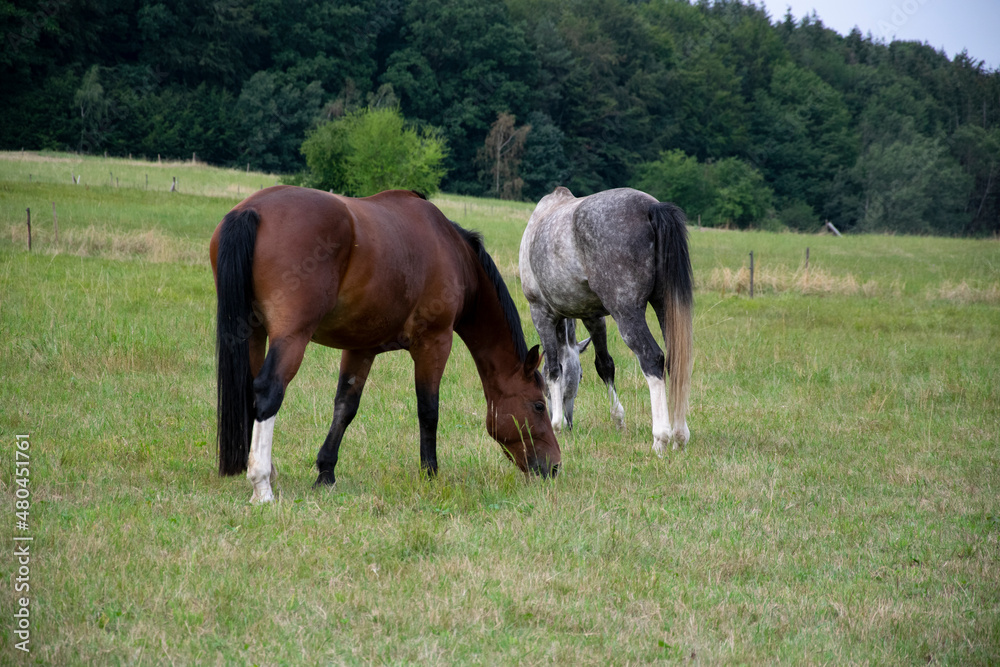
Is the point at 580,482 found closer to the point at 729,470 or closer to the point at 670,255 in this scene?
the point at 729,470

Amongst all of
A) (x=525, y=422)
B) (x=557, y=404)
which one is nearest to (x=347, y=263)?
(x=525, y=422)

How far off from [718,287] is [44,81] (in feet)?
188

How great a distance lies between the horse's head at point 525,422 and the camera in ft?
18.3

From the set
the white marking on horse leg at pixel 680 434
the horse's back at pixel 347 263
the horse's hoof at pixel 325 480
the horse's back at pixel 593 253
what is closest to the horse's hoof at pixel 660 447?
the white marking on horse leg at pixel 680 434

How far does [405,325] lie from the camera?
5297 mm

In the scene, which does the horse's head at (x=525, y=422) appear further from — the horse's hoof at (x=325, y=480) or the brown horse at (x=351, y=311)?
the horse's hoof at (x=325, y=480)

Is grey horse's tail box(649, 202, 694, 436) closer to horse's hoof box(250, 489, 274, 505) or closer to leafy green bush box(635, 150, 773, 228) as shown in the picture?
horse's hoof box(250, 489, 274, 505)

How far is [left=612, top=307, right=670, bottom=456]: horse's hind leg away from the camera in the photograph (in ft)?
20.6

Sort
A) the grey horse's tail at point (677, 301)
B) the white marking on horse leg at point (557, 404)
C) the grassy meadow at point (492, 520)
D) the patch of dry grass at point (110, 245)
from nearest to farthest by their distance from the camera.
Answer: the grassy meadow at point (492, 520) < the grey horse's tail at point (677, 301) < the white marking on horse leg at point (557, 404) < the patch of dry grass at point (110, 245)

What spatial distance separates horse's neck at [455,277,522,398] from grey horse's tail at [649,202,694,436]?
1.26 metres

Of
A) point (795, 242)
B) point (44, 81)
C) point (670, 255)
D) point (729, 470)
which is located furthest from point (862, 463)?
point (44, 81)

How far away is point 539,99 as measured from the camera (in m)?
73.1

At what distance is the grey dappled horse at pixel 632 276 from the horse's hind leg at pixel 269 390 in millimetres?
2801

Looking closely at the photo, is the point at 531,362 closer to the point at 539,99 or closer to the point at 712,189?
the point at 712,189
